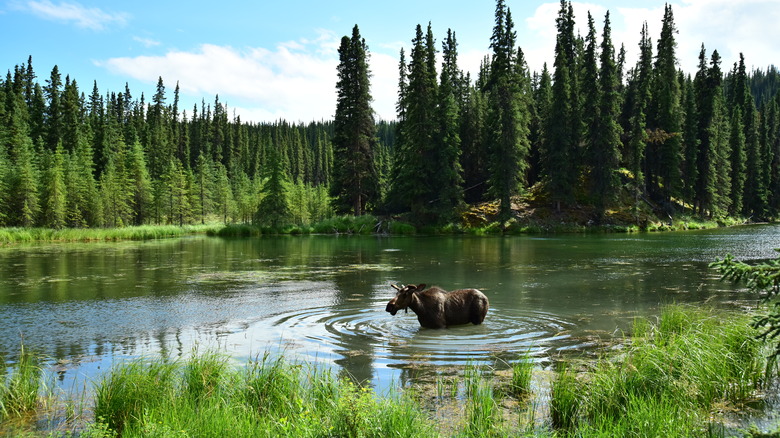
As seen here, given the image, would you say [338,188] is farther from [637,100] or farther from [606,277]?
[606,277]

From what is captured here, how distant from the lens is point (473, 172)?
69875mm

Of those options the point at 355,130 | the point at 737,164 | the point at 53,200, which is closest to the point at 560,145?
the point at 355,130

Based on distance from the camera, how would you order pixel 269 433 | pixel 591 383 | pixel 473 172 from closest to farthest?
1. pixel 269 433
2. pixel 591 383
3. pixel 473 172

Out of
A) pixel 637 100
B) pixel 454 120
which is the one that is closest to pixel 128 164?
pixel 454 120

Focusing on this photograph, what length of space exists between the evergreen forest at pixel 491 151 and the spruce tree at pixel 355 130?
0.17m

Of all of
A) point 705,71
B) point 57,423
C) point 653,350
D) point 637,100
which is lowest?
point 57,423

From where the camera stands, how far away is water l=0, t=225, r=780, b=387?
10.1 meters

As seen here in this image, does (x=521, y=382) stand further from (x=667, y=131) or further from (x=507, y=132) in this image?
(x=667, y=131)

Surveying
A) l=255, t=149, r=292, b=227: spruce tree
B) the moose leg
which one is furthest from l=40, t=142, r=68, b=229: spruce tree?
the moose leg

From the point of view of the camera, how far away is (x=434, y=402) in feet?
23.0

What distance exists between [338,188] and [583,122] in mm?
29260

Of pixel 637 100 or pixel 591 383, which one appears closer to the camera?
pixel 591 383

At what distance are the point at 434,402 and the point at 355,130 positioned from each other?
55476mm

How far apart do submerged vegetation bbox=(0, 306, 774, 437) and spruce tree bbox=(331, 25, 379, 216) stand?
5384cm
